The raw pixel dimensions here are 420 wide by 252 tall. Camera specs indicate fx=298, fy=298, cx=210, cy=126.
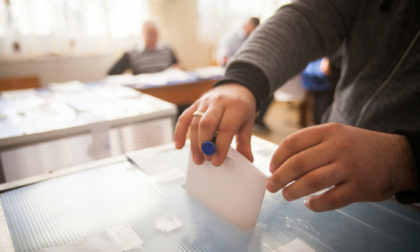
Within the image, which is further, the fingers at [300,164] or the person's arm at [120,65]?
the person's arm at [120,65]

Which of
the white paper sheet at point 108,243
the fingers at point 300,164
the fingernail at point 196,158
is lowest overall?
the white paper sheet at point 108,243

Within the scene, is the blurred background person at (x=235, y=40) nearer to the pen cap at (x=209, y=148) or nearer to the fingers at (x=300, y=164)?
the pen cap at (x=209, y=148)

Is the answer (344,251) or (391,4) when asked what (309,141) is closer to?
(344,251)

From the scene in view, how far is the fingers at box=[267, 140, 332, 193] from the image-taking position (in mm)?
412

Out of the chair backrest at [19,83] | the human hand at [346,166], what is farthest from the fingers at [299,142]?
the chair backrest at [19,83]

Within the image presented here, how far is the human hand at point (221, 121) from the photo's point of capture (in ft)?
1.86

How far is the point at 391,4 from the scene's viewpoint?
72 cm

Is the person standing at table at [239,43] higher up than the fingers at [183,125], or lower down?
lower down

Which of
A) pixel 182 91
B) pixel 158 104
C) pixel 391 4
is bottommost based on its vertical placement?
pixel 182 91

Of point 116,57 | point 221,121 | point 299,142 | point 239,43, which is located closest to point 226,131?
point 221,121

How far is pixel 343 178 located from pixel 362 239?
20 cm

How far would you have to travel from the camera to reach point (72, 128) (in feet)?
4.13

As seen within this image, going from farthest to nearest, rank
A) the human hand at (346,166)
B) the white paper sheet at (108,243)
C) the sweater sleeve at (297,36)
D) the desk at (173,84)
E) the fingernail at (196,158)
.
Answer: the desk at (173,84) → the sweater sleeve at (297,36) → the fingernail at (196,158) → the white paper sheet at (108,243) → the human hand at (346,166)

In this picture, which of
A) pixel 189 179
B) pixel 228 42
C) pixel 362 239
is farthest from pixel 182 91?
pixel 362 239
